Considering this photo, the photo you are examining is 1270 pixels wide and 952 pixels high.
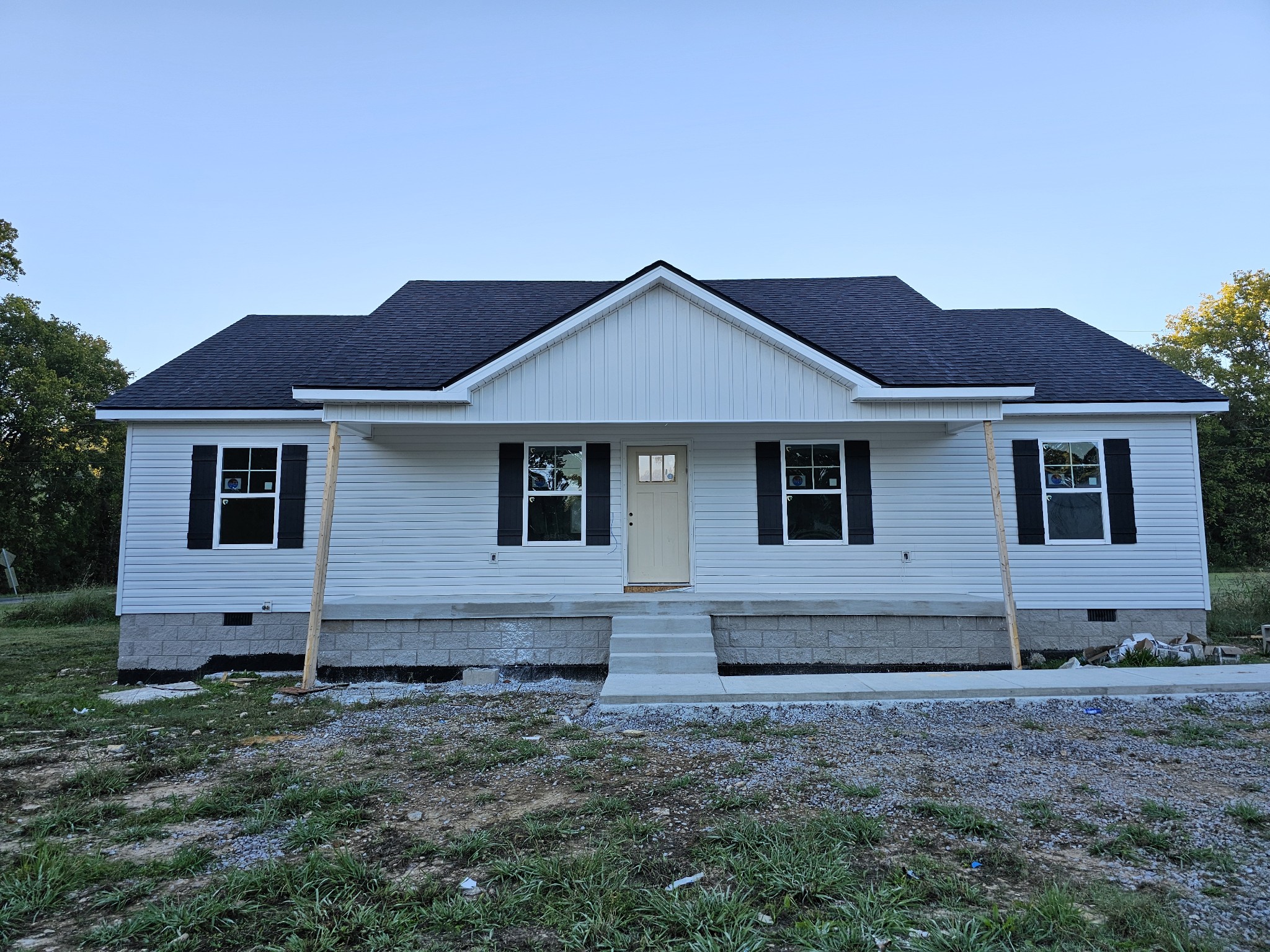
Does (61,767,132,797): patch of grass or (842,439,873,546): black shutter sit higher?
(842,439,873,546): black shutter

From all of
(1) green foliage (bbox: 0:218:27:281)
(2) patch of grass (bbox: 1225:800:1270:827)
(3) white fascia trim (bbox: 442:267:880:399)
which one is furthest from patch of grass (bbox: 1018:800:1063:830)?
(1) green foliage (bbox: 0:218:27:281)

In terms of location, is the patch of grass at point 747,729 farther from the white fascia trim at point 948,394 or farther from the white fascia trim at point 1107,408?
the white fascia trim at point 1107,408

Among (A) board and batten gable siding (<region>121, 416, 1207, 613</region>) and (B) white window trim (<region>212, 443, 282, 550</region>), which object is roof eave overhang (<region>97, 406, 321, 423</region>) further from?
(B) white window trim (<region>212, 443, 282, 550</region>)

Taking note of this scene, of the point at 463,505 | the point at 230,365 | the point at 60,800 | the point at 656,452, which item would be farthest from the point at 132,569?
the point at 656,452

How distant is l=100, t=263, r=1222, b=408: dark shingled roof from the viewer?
9000 millimetres

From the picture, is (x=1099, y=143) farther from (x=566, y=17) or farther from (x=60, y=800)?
(x=60, y=800)

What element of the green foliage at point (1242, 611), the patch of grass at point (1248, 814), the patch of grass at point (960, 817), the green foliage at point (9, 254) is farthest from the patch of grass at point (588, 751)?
the green foliage at point (9, 254)

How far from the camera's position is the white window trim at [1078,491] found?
30.9ft

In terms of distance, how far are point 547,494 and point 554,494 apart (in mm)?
96

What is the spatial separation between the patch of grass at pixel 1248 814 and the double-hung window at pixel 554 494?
23.5 ft

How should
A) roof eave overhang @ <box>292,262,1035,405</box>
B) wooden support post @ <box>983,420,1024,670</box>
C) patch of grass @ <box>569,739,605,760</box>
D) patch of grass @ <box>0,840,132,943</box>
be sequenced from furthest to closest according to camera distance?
roof eave overhang @ <box>292,262,1035,405</box> → wooden support post @ <box>983,420,1024,670</box> → patch of grass @ <box>569,739,605,760</box> → patch of grass @ <box>0,840,132,943</box>

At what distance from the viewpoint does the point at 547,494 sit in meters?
9.60

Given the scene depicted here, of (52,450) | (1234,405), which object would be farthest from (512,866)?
(1234,405)

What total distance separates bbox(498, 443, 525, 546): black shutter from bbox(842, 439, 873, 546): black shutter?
4.55 meters
